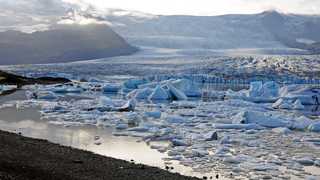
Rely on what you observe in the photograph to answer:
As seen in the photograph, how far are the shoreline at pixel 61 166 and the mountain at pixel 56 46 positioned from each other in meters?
145

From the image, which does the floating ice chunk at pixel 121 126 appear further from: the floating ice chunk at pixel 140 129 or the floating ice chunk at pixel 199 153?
the floating ice chunk at pixel 199 153

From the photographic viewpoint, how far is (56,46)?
168250mm

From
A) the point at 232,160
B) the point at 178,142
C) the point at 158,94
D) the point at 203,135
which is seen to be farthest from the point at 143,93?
the point at 232,160

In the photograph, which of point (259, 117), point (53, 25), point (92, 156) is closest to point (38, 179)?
point (92, 156)

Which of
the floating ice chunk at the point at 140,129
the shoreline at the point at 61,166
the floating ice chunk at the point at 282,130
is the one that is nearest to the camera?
the shoreline at the point at 61,166

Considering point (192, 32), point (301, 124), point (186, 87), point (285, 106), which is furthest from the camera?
point (192, 32)

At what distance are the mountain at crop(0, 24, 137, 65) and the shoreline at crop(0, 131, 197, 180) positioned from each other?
145m

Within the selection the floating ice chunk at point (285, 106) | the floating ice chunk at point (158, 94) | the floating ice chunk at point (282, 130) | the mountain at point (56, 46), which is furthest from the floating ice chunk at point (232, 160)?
the mountain at point (56, 46)

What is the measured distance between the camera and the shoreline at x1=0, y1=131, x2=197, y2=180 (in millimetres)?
10023

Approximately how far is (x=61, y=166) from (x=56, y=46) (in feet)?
528

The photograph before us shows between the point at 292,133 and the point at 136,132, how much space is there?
6.16m

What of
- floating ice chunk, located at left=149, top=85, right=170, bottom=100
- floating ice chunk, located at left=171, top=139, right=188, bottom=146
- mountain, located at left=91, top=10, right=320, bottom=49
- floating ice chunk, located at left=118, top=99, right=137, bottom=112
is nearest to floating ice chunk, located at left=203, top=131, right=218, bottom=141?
floating ice chunk, located at left=171, top=139, right=188, bottom=146

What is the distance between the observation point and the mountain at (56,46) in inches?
6442

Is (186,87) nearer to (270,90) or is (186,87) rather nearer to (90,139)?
(270,90)
